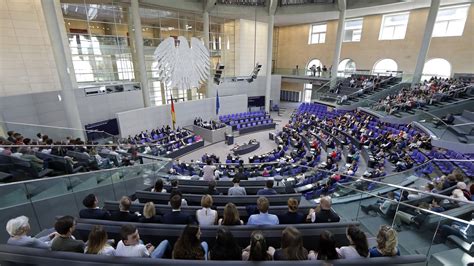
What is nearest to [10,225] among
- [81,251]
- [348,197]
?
[81,251]

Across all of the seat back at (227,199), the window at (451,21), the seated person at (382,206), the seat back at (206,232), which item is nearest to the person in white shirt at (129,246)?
the seat back at (206,232)

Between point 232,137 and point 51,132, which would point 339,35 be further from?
point 51,132

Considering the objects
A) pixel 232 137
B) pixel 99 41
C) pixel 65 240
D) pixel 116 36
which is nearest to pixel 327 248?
pixel 65 240

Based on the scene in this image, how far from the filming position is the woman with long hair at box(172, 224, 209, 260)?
2332 mm

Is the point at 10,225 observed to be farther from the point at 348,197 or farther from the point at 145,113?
the point at 145,113

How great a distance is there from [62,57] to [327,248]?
48.2 ft

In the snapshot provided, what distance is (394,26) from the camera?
73.3 ft

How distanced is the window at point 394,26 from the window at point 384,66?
218 cm

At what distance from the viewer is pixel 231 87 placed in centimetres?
2500

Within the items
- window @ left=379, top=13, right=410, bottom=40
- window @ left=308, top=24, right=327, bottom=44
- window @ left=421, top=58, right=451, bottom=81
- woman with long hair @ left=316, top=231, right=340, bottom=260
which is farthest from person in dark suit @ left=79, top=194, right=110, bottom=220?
window @ left=308, top=24, right=327, bottom=44

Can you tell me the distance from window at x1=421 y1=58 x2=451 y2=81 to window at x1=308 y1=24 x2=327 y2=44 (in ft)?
37.2

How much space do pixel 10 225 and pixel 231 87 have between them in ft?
76.6

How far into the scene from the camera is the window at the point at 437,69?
63.9ft

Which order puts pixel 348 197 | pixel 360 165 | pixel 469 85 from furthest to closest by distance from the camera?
pixel 469 85 → pixel 360 165 → pixel 348 197
